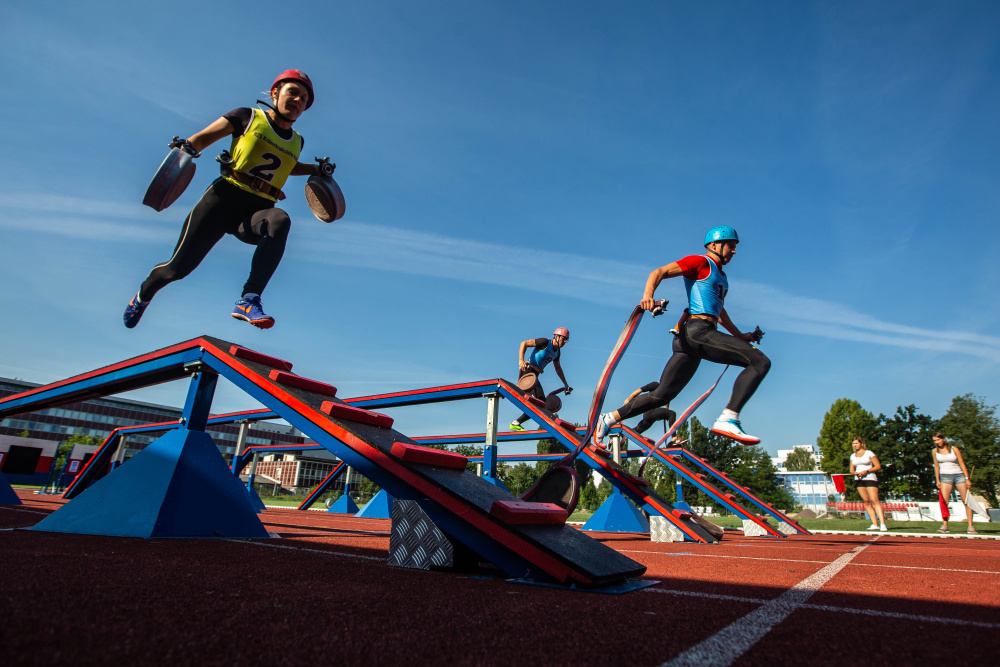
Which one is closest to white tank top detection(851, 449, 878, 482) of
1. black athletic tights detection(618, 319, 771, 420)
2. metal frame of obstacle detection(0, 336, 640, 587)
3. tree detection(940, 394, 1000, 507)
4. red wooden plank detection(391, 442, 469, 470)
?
black athletic tights detection(618, 319, 771, 420)

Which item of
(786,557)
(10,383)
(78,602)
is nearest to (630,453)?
(786,557)

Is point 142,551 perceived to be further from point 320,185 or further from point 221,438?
point 221,438

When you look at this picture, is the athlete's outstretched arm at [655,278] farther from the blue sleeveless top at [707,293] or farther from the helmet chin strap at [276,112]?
the helmet chin strap at [276,112]

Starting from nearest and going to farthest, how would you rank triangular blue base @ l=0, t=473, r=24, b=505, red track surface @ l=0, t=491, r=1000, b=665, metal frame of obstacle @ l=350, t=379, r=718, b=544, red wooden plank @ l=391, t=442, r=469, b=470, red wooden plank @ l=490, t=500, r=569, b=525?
red track surface @ l=0, t=491, r=1000, b=665 < red wooden plank @ l=490, t=500, r=569, b=525 < red wooden plank @ l=391, t=442, r=469, b=470 < metal frame of obstacle @ l=350, t=379, r=718, b=544 < triangular blue base @ l=0, t=473, r=24, b=505

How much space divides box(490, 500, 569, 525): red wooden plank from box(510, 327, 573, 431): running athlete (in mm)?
7848

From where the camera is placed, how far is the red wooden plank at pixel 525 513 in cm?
262

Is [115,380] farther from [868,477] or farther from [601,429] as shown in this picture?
[868,477]

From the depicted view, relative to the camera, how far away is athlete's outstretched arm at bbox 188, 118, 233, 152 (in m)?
4.20

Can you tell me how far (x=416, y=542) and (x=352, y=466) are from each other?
0.64 m

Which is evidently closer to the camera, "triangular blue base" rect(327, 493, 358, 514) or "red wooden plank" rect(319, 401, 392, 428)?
"red wooden plank" rect(319, 401, 392, 428)

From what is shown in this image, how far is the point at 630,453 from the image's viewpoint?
13625mm

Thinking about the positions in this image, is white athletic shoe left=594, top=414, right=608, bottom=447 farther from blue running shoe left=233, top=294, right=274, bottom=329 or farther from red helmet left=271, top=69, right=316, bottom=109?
red helmet left=271, top=69, right=316, bottom=109

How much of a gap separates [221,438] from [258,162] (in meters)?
97.7

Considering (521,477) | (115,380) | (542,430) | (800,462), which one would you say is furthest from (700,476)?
(800,462)
